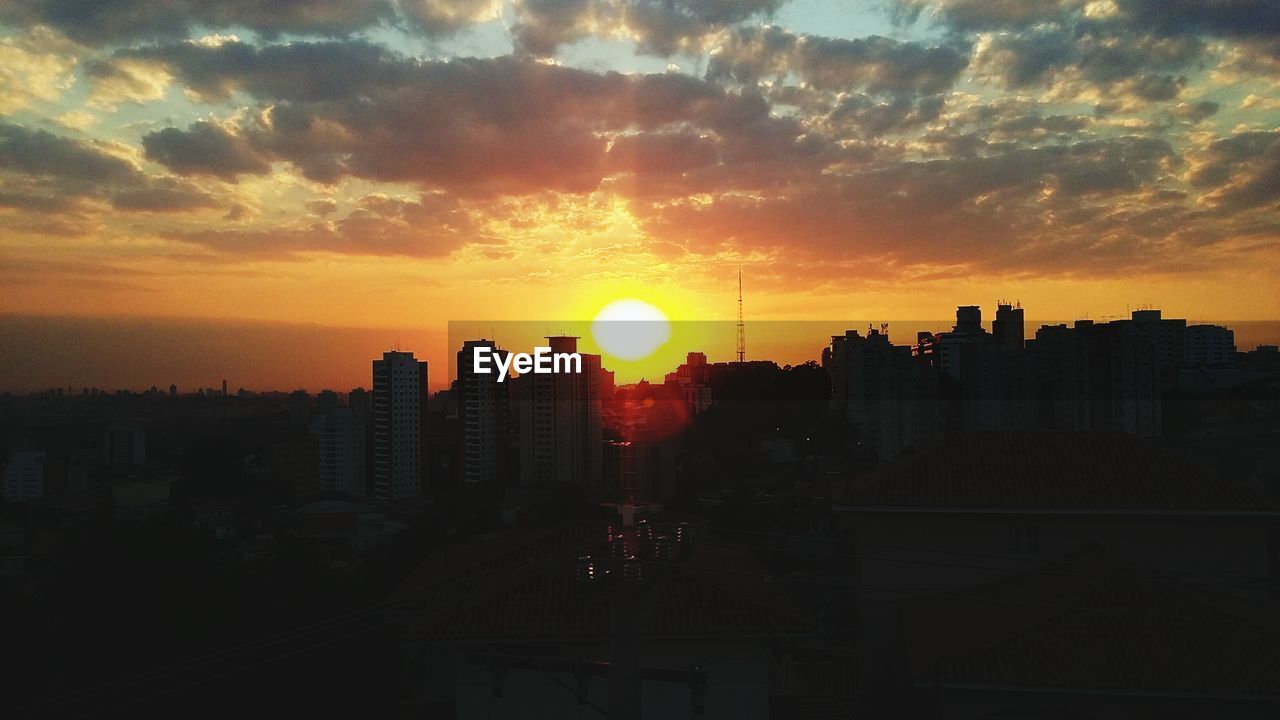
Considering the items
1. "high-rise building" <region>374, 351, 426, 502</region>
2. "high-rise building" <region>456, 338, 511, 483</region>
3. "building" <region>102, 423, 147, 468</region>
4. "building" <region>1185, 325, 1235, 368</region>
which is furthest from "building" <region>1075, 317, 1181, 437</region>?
"building" <region>102, 423, 147, 468</region>

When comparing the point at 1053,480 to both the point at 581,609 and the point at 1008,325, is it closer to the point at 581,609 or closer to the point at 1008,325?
the point at 581,609

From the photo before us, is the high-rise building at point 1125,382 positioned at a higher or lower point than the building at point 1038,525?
higher

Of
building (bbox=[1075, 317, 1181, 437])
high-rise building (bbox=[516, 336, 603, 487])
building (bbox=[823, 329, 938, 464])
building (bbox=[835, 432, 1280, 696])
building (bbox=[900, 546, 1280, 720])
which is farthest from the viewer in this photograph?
building (bbox=[823, 329, 938, 464])

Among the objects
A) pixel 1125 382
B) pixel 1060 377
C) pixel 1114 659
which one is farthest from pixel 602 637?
pixel 1060 377

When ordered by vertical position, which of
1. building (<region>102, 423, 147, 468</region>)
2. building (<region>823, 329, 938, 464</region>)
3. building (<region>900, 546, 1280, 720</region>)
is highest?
building (<region>823, 329, 938, 464</region>)

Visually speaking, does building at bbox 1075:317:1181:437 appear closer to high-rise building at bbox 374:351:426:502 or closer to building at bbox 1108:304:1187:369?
building at bbox 1108:304:1187:369

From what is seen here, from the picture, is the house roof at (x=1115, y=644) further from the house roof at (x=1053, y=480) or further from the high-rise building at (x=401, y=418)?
the high-rise building at (x=401, y=418)

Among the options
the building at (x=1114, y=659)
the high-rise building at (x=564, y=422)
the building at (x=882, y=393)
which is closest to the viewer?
the building at (x=1114, y=659)

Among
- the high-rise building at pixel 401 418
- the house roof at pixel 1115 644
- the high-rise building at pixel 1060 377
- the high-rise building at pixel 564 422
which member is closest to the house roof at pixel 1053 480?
the house roof at pixel 1115 644
